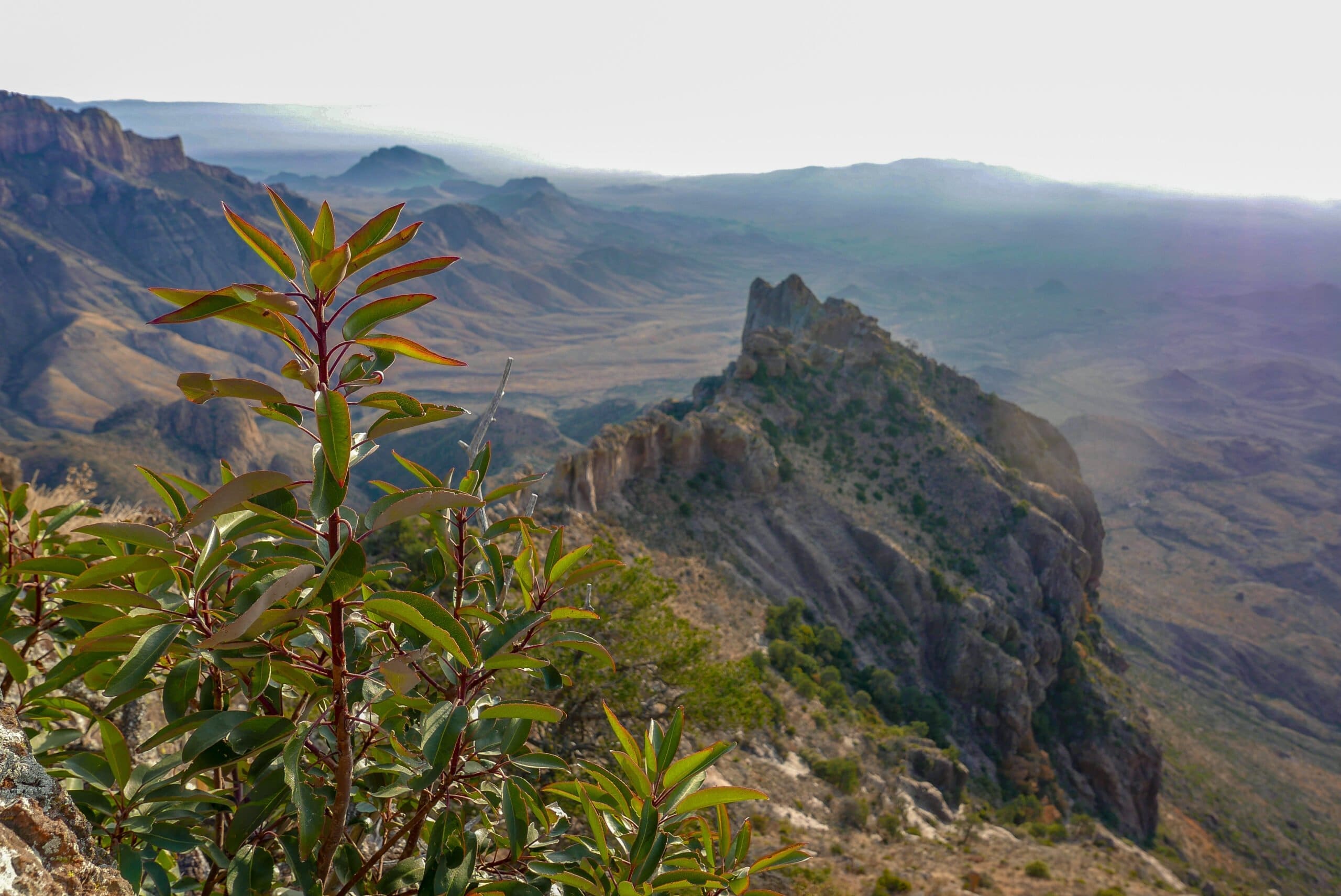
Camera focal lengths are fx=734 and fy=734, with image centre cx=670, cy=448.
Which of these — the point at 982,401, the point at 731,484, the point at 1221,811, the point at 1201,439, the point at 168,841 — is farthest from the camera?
the point at 1201,439

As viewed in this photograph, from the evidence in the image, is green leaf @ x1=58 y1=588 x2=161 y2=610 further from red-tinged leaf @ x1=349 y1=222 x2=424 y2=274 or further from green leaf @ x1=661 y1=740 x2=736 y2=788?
green leaf @ x1=661 y1=740 x2=736 y2=788

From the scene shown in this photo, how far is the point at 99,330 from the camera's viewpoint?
13412 centimetres

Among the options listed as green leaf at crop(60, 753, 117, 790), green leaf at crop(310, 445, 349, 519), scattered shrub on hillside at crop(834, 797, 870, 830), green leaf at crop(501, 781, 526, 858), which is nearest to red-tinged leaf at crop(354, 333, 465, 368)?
green leaf at crop(310, 445, 349, 519)

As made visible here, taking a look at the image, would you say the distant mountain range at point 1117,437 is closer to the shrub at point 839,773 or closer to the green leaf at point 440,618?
the shrub at point 839,773

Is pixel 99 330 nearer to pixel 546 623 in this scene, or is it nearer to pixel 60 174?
pixel 60 174

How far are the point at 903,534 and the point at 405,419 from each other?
117 ft

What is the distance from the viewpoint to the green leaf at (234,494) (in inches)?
88.9

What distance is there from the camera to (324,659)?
141 inches

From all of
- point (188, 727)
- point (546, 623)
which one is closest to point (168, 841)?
point (188, 727)

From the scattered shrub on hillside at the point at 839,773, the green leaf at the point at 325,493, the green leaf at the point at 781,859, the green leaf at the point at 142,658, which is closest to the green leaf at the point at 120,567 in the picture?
the green leaf at the point at 142,658

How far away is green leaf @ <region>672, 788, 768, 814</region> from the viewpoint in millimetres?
3375

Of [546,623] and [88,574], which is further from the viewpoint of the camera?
[546,623]

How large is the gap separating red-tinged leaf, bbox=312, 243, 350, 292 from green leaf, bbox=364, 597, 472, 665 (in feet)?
3.52

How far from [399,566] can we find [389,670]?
0.84m
